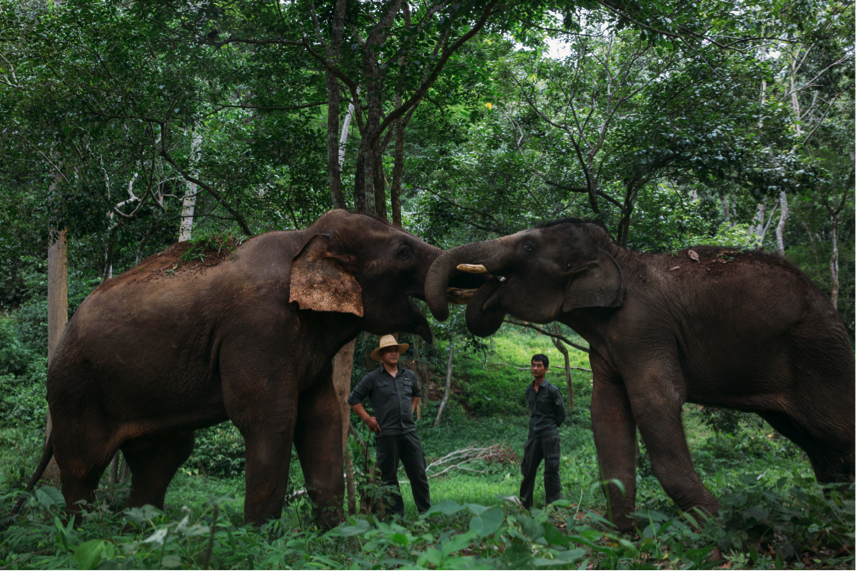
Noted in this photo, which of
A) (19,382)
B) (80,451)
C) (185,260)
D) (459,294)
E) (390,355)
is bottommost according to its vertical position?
(19,382)

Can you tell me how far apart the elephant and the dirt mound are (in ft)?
5.37

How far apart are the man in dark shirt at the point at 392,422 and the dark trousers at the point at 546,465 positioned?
1212 mm

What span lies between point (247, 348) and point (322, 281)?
69cm

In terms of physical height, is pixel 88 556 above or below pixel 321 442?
above

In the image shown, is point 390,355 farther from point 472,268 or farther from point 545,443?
point 545,443

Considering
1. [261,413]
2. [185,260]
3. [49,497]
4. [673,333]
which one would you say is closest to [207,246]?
[185,260]

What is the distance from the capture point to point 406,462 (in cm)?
593

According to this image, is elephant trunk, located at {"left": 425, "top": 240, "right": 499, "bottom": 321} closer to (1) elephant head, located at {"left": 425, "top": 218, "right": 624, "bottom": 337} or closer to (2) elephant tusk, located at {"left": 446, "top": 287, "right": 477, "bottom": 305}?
(1) elephant head, located at {"left": 425, "top": 218, "right": 624, "bottom": 337}

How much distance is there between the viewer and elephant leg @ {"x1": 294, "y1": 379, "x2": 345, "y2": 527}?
4664 millimetres

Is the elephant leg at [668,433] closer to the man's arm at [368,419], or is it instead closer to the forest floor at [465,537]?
the forest floor at [465,537]

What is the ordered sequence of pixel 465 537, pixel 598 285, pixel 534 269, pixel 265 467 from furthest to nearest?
pixel 534 269
pixel 598 285
pixel 265 467
pixel 465 537

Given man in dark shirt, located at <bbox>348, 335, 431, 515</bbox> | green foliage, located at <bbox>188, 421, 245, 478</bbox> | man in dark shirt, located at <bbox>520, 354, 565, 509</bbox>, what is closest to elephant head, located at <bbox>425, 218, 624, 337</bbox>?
man in dark shirt, located at <bbox>348, 335, 431, 515</bbox>

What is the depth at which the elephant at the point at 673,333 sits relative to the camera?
4.35m

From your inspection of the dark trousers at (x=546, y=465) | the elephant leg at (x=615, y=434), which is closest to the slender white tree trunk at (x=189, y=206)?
the dark trousers at (x=546, y=465)
